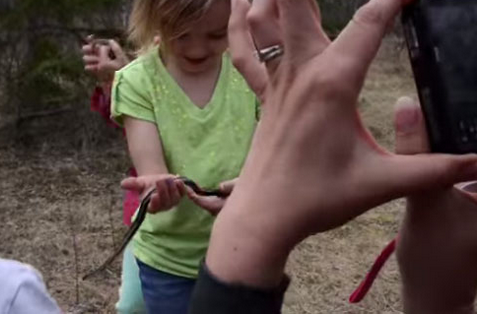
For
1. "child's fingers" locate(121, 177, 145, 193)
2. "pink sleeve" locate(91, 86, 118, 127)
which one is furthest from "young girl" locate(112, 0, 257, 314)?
"pink sleeve" locate(91, 86, 118, 127)

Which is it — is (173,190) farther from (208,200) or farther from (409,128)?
(409,128)

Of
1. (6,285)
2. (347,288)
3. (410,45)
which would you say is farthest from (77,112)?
(410,45)

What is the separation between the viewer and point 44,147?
17.0 ft

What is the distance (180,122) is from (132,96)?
0.12 metres

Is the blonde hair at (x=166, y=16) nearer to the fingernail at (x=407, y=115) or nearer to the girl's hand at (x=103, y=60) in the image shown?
the girl's hand at (x=103, y=60)

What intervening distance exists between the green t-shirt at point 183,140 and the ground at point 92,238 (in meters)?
1.25

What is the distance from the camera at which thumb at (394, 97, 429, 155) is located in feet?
3.34

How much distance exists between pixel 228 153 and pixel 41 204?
89.2 inches

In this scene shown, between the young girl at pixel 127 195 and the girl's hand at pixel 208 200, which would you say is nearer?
the girl's hand at pixel 208 200

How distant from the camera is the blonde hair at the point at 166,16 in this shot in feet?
7.74

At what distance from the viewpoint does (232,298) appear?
986mm

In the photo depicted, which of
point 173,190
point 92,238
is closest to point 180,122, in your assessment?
point 173,190

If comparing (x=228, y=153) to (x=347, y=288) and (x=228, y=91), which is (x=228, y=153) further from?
(x=347, y=288)

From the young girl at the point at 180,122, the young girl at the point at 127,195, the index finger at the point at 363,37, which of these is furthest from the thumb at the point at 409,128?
the young girl at the point at 127,195
